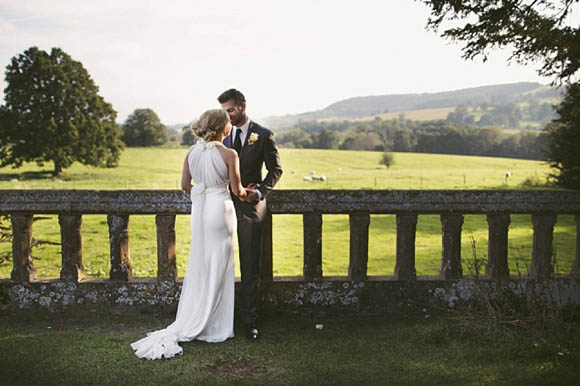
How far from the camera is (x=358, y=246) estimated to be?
5.37 m

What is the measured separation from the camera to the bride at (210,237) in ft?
15.2

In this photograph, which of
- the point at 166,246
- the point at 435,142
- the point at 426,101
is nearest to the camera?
the point at 166,246

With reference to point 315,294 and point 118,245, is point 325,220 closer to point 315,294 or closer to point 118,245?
point 315,294

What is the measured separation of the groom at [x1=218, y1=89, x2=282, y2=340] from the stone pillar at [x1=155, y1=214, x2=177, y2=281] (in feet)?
2.73

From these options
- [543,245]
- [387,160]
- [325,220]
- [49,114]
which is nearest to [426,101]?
[387,160]

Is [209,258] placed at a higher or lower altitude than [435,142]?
lower

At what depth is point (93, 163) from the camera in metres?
40.9

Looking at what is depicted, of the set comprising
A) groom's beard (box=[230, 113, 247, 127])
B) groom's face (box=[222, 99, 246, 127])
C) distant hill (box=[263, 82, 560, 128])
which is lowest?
groom's beard (box=[230, 113, 247, 127])

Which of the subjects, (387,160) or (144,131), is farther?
(387,160)

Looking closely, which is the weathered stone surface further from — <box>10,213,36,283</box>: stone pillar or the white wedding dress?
the white wedding dress

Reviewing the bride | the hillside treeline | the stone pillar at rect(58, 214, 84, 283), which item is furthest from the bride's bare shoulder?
the hillside treeline

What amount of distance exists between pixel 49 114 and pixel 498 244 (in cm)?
4041

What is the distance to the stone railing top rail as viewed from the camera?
525 cm

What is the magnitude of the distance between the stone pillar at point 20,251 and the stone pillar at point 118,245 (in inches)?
36.3
